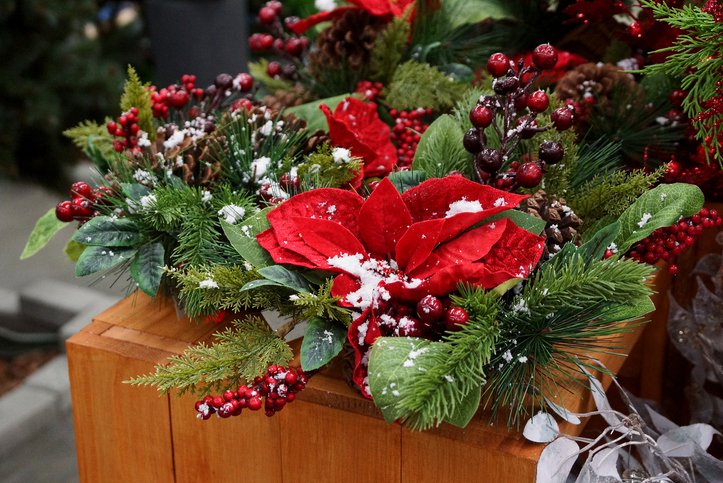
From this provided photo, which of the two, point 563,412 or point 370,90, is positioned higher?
point 370,90

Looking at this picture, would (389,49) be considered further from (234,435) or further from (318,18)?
(234,435)

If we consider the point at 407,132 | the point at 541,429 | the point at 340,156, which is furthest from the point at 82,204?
the point at 541,429

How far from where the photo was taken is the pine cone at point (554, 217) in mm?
614

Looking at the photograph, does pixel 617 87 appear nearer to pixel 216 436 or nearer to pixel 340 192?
pixel 340 192

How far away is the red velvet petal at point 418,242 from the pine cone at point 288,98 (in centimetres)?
40

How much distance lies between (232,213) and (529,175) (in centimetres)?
25

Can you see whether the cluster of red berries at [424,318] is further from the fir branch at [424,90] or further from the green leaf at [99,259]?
the fir branch at [424,90]

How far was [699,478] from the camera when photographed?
74cm

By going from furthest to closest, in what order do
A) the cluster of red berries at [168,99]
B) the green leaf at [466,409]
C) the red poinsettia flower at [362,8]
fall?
the red poinsettia flower at [362,8]
the cluster of red berries at [168,99]
the green leaf at [466,409]

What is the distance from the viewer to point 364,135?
0.80 meters

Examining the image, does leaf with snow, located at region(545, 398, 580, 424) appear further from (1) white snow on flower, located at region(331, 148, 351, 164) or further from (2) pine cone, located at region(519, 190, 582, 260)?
(1) white snow on flower, located at region(331, 148, 351, 164)

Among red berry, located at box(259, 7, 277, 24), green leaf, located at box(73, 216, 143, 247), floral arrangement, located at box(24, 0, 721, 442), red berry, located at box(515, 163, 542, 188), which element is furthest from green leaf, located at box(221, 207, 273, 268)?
red berry, located at box(259, 7, 277, 24)

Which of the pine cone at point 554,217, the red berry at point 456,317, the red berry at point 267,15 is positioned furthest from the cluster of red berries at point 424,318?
the red berry at point 267,15

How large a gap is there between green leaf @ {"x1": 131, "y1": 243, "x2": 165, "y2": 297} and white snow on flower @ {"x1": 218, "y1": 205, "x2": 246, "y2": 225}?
0.22 feet
